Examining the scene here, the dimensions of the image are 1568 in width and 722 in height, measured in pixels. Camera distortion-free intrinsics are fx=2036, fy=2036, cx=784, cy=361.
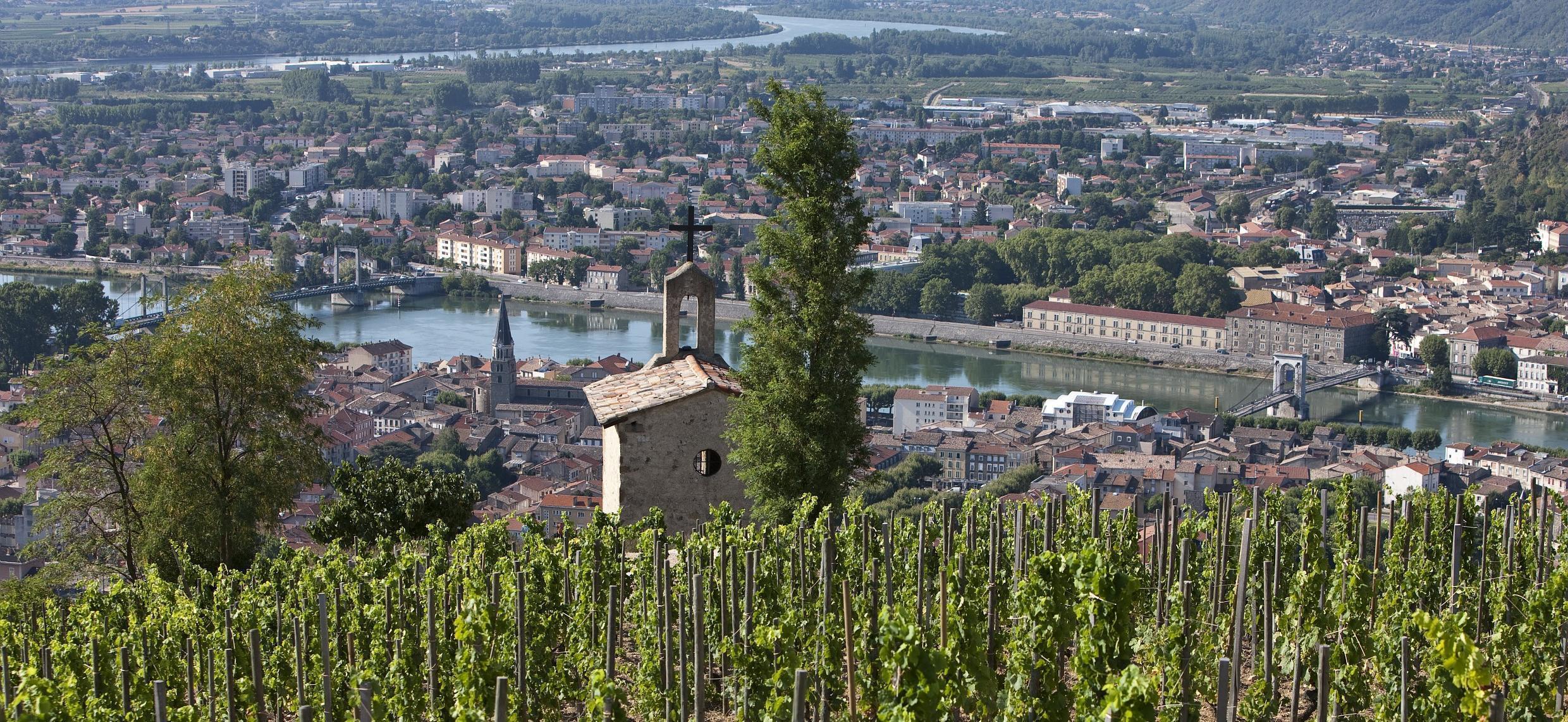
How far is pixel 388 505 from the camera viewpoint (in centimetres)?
514

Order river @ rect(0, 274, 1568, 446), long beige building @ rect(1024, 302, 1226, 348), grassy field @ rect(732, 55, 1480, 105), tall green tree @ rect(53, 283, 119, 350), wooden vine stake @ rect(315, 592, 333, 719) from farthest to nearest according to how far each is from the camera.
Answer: grassy field @ rect(732, 55, 1480, 105)
long beige building @ rect(1024, 302, 1226, 348)
tall green tree @ rect(53, 283, 119, 350)
river @ rect(0, 274, 1568, 446)
wooden vine stake @ rect(315, 592, 333, 719)

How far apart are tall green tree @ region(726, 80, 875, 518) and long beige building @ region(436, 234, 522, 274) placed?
2708cm

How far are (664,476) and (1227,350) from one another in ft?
69.3

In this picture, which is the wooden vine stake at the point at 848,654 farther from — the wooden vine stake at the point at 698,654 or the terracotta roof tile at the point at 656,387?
the terracotta roof tile at the point at 656,387

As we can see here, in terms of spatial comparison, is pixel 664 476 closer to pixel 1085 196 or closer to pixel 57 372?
pixel 57 372

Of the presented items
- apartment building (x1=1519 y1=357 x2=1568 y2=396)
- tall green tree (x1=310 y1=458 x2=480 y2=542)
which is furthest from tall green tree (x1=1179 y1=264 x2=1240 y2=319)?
tall green tree (x1=310 y1=458 x2=480 y2=542)

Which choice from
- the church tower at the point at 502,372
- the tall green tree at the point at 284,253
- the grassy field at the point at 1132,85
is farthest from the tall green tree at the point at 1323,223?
the grassy field at the point at 1132,85

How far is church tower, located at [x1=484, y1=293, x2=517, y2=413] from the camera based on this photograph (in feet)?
70.1

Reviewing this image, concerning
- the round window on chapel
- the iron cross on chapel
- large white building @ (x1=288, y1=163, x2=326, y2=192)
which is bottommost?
large white building @ (x1=288, y1=163, x2=326, y2=192)

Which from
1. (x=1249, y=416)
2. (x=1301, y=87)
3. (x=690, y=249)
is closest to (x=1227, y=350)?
(x=1249, y=416)

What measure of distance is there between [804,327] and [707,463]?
0.44m

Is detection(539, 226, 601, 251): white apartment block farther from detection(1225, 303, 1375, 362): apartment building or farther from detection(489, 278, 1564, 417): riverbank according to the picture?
detection(1225, 303, 1375, 362): apartment building

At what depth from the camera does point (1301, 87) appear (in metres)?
60.0

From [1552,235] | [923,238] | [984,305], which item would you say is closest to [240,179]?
[923,238]
